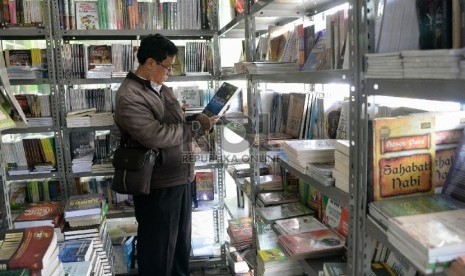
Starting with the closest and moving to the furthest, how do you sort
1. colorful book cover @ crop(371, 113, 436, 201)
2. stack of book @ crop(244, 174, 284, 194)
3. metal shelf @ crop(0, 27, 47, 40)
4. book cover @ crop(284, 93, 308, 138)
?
colorful book cover @ crop(371, 113, 436, 201), book cover @ crop(284, 93, 308, 138), stack of book @ crop(244, 174, 284, 194), metal shelf @ crop(0, 27, 47, 40)

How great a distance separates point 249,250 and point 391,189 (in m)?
1.54

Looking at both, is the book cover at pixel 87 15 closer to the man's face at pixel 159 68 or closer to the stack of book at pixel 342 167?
the man's face at pixel 159 68

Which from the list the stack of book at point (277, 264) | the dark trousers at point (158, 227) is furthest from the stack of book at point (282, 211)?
the dark trousers at point (158, 227)

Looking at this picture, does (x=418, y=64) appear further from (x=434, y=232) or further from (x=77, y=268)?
(x=77, y=268)

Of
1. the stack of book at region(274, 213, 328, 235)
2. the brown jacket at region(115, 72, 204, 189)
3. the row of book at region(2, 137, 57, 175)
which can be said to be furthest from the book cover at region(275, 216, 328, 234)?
the row of book at region(2, 137, 57, 175)

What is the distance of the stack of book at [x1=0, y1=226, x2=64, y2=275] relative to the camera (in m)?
1.08

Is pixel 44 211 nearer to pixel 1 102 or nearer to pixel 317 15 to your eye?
pixel 1 102

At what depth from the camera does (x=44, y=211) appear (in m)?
2.38

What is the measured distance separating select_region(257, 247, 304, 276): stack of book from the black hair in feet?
3.82

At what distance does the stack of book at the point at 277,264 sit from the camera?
167cm

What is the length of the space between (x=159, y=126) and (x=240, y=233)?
921mm

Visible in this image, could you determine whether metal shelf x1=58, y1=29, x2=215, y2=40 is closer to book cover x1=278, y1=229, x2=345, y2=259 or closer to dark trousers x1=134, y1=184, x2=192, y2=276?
dark trousers x1=134, y1=184, x2=192, y2=276

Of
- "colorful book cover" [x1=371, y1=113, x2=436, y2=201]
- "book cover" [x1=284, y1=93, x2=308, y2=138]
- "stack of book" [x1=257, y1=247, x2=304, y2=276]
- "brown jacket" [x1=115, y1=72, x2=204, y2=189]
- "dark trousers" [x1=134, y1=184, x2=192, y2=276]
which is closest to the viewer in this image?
"colorful book cover" [x1=371, y1=113, x2=436, y2=201]

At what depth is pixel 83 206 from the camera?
237cm
